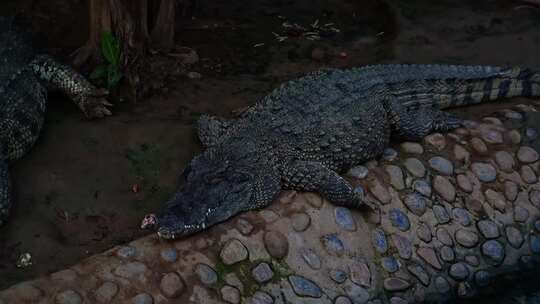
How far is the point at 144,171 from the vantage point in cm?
510

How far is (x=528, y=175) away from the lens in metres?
5.54

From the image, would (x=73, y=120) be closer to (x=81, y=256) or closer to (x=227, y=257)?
(x=81, y=256)

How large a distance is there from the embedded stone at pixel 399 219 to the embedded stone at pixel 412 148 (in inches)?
22.9

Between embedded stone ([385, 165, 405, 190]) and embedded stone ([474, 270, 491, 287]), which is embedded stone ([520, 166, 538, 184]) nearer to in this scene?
embedded stone ([474, 270, 491, 287])

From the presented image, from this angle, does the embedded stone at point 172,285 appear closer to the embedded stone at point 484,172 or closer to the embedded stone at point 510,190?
the embedded stone at point 484,172

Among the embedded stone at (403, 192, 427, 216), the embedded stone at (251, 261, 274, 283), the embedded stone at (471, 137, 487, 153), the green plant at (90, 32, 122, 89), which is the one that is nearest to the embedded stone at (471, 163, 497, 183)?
the embedded stone at (471, 137, 487, 153)

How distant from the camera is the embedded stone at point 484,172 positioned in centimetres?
541

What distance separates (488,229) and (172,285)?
7.41 feet

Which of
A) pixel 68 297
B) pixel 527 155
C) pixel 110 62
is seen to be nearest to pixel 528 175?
pixel 527 155

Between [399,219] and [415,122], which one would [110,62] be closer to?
[415,122]

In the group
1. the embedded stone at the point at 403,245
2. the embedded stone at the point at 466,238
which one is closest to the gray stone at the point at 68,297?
the embedded stone at the point at 403,245

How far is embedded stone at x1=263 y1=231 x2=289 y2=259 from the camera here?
453 centimetres

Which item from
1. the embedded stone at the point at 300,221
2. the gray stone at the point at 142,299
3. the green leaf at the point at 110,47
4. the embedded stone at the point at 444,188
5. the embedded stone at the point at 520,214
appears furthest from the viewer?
the green leaf at the point at 110,47

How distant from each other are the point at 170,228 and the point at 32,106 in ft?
5.73
